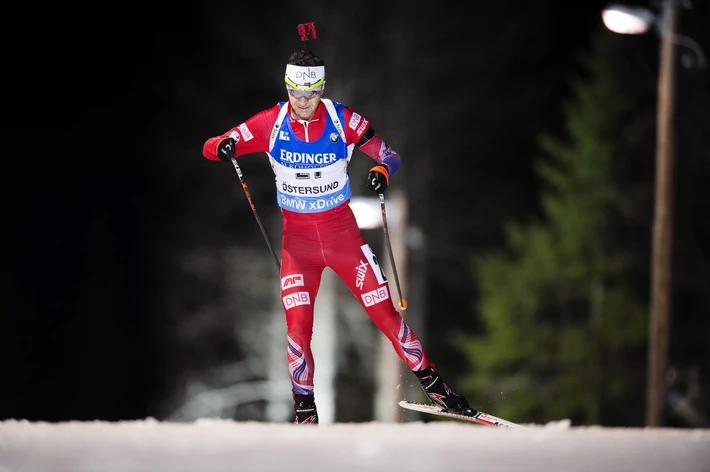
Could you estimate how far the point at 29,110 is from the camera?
34.2 metres

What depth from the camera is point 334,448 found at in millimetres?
6344

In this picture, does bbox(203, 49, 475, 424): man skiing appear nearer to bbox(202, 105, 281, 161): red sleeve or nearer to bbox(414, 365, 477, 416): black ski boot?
bbox(202, 105, 281, 161): red sleeve

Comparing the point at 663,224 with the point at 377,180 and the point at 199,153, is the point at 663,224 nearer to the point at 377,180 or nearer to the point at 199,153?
the point at 377,180

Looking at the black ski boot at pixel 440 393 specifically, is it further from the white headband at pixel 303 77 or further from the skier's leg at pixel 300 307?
the white headband at pixel 303 77

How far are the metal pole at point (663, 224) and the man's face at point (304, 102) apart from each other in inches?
307

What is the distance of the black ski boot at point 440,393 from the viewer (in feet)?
27.8

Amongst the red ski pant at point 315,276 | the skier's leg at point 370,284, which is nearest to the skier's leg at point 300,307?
the red ski pant at point 315,276

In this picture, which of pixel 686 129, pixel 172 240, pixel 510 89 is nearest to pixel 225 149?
pixel 686 129

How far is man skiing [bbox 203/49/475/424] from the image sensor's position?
26.4 ft

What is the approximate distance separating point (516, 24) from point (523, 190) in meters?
4.50

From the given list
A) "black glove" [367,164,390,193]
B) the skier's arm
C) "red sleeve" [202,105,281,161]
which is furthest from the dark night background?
"red sleeve" [202,105,281,161]

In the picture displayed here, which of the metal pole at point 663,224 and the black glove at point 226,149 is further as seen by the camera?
the metal pole at point 663,224

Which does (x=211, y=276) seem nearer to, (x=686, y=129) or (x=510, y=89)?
(x=510, y=89)

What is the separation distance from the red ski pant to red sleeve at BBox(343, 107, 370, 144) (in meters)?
0.47
